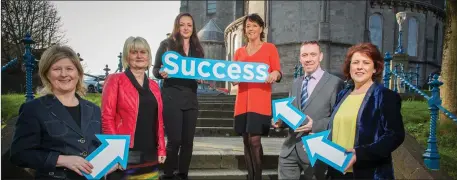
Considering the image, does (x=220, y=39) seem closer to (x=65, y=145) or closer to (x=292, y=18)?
(x=292, y=18)

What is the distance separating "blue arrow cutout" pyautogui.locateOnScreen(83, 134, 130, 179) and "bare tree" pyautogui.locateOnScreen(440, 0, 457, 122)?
5322 millimetres

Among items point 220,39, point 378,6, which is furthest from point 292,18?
point 220,39

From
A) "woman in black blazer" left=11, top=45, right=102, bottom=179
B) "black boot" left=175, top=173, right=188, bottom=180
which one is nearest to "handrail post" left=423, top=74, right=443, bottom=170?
"black boot" left=175, top=173, right=188, bottom=180

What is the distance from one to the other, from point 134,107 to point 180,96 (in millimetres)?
659

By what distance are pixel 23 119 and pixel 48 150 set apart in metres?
0.24

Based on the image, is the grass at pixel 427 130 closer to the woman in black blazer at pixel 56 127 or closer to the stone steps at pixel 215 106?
the woman in black blazer at pixel 56 127

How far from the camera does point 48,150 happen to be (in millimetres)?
2094

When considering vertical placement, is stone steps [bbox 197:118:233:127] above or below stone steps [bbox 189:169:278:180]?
above

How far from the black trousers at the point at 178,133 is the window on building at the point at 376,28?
2590 cm

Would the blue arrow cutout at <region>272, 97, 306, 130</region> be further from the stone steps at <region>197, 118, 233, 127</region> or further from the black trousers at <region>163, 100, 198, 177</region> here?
the stone steps at <region>197, 118, 233, 127</region>

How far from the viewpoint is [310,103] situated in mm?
2721

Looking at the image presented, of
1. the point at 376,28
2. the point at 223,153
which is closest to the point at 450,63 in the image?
the point at 223,153

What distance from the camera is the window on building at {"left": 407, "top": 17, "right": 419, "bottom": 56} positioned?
29.2 m

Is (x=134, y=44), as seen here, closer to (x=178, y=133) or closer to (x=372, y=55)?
(x=178, y=133)
